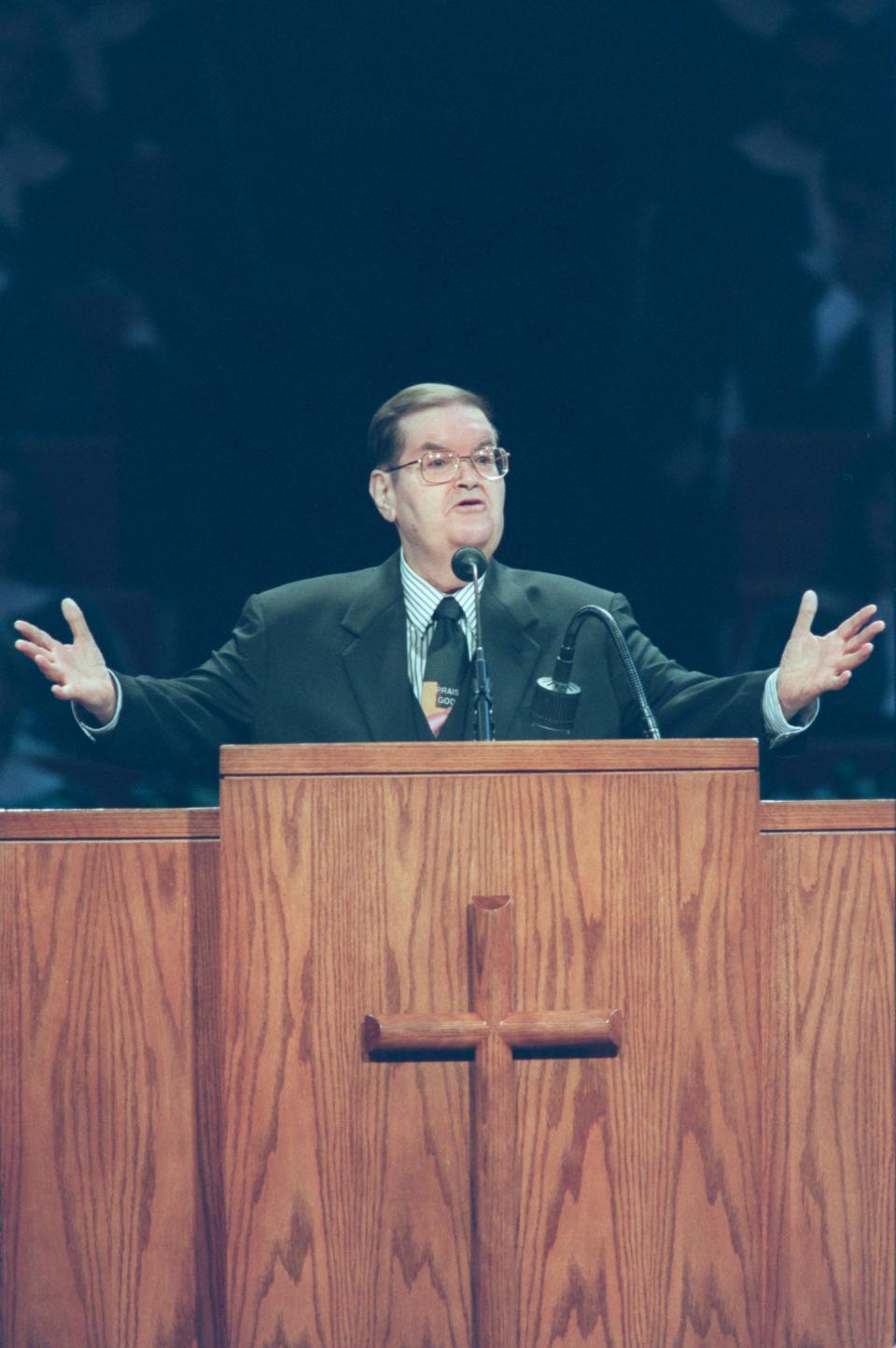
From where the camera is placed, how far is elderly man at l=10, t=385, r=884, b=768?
2.21 meters

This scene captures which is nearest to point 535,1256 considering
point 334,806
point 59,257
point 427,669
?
point 334,806

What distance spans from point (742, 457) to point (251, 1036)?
2.31m

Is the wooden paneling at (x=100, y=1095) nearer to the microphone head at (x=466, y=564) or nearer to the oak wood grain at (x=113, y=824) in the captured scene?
the oak wood grain at (x=113, y=824)

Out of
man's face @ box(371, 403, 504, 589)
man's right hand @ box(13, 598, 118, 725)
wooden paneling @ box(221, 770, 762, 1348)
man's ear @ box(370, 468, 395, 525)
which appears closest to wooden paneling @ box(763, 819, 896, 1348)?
wooden paneling @ box(221, 770, 762, 1348)

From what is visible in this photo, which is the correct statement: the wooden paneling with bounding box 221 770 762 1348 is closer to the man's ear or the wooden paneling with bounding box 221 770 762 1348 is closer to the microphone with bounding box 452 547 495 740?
the microphone with bounding box 452 547 495 740

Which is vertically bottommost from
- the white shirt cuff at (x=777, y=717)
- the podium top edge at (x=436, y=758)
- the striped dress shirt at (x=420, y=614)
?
the podium top edge at (x=436, y=758)

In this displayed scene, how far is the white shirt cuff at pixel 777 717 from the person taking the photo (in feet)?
6.64

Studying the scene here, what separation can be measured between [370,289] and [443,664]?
53.0 inches

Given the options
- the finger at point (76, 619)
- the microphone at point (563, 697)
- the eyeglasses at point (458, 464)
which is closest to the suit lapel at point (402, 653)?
the eyeglasses at point (458, 464)

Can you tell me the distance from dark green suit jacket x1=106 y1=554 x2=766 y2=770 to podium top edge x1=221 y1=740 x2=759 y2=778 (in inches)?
25.9

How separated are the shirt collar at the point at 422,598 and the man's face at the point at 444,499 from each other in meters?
0.02

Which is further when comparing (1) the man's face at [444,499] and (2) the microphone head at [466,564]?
(1) the man's face at [444,499]

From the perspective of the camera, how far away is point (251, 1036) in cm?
154

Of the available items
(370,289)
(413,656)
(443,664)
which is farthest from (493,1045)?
(370,289)
